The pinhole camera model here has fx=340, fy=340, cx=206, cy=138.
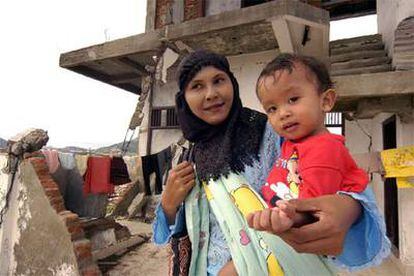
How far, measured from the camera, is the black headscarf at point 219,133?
4.24 ft

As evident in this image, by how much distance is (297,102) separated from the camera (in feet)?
3.54

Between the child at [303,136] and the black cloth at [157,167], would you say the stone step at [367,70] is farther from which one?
the child at [303,136]

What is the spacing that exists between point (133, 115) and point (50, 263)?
4.10m

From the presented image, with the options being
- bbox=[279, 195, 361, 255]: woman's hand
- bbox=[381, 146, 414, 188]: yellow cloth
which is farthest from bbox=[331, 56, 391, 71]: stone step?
bbox=[279, 195, 361, 255]: woman's hand

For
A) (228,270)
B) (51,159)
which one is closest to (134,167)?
(51,159)

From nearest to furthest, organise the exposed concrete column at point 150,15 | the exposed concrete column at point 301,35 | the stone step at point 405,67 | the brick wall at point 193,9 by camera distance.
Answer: the stone step at point 405,67, the exposed concrete column at point 301,35, the brick wall at point 193,9, the exposed concrete column at point 150,15

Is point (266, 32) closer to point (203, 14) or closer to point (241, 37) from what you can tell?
point (241, 37)

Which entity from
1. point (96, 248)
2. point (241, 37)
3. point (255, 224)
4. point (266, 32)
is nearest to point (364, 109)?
point (266, 32)

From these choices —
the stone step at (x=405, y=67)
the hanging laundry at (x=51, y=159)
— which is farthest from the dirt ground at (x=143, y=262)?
the stone step at (x=405, y=67)

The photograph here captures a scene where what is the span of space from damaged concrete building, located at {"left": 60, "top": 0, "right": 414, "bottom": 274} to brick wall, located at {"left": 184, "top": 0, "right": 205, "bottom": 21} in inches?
0.9

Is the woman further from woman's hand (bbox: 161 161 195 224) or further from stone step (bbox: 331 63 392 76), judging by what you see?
stone step (bbox: 331 63 392 76)

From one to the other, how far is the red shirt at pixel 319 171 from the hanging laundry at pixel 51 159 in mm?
4988

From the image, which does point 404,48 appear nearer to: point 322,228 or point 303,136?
point 303,136

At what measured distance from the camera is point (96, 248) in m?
6.50
